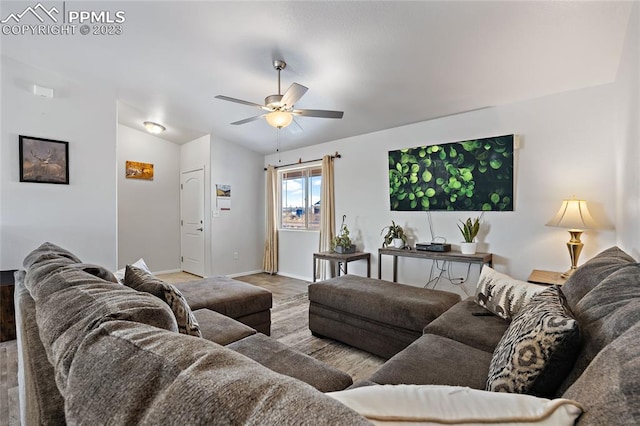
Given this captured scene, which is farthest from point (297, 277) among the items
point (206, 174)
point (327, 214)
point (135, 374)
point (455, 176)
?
point (135, 374)

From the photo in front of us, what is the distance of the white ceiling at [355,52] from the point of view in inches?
81.1

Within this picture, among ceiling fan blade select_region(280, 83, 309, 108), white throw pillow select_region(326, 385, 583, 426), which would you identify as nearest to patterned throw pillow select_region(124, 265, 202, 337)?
white throw pillow select_region(326, 385, 583, 426)

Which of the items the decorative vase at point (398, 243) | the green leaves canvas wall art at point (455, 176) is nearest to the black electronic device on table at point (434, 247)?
the decorative vase at point (398, 243)

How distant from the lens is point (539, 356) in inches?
34.8

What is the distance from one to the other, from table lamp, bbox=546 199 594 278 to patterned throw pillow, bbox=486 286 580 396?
2.00 metres

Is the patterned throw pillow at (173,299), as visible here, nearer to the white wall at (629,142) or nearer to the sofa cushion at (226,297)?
the sofa cushion at (226,297)

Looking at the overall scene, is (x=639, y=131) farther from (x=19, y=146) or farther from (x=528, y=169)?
(x=19, y=146)

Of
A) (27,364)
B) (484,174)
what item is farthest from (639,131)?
(27,364)

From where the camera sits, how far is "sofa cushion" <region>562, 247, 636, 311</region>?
1296 millimetres

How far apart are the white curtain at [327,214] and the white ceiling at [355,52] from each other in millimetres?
1104

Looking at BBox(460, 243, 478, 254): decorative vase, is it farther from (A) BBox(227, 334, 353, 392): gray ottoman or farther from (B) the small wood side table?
(A) BBox(227, 334, 353, 392): gray ottoman

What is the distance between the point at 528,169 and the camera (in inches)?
121

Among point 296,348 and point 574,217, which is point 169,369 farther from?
point 574,217

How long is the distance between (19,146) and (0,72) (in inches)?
31.3
